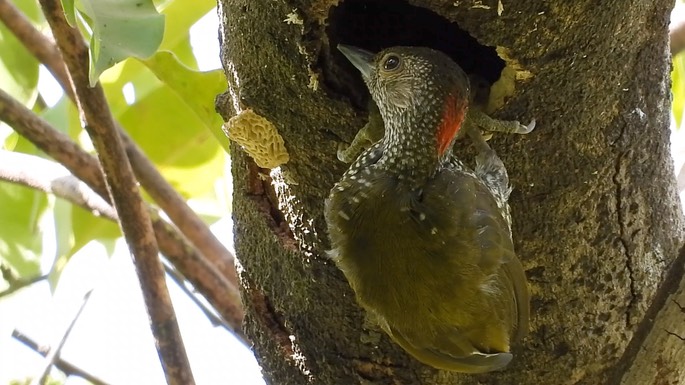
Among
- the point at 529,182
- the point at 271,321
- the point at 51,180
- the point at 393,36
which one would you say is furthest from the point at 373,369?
the point at 51,180

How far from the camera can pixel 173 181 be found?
316 centimetres

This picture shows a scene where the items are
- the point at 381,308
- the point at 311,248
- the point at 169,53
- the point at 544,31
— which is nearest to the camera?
the point at 544,31

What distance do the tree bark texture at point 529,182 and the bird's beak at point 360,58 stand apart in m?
0.03

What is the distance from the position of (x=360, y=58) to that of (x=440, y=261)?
0.48 m

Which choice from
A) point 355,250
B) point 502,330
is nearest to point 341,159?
point 355,250

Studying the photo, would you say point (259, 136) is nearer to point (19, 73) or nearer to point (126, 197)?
point (126, 197)

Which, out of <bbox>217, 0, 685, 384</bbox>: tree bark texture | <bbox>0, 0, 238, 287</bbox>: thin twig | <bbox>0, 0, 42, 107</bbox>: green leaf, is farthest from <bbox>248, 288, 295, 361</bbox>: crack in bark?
<bbox>0, 0, 42, 107</bbox>: green leaf

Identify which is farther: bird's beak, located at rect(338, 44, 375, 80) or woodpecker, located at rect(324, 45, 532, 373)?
bird's beak, located at rect(338, 44, 375, 80)

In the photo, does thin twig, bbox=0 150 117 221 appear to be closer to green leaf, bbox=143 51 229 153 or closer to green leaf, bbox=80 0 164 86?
green leaf, bbox=143 51 229 153

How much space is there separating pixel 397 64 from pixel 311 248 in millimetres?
450

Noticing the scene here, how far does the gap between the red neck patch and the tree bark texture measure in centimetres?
11

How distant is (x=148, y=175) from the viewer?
2543 millimetres

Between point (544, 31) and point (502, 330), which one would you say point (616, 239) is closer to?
point (502, 330)

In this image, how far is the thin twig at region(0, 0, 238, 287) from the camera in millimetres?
2529
